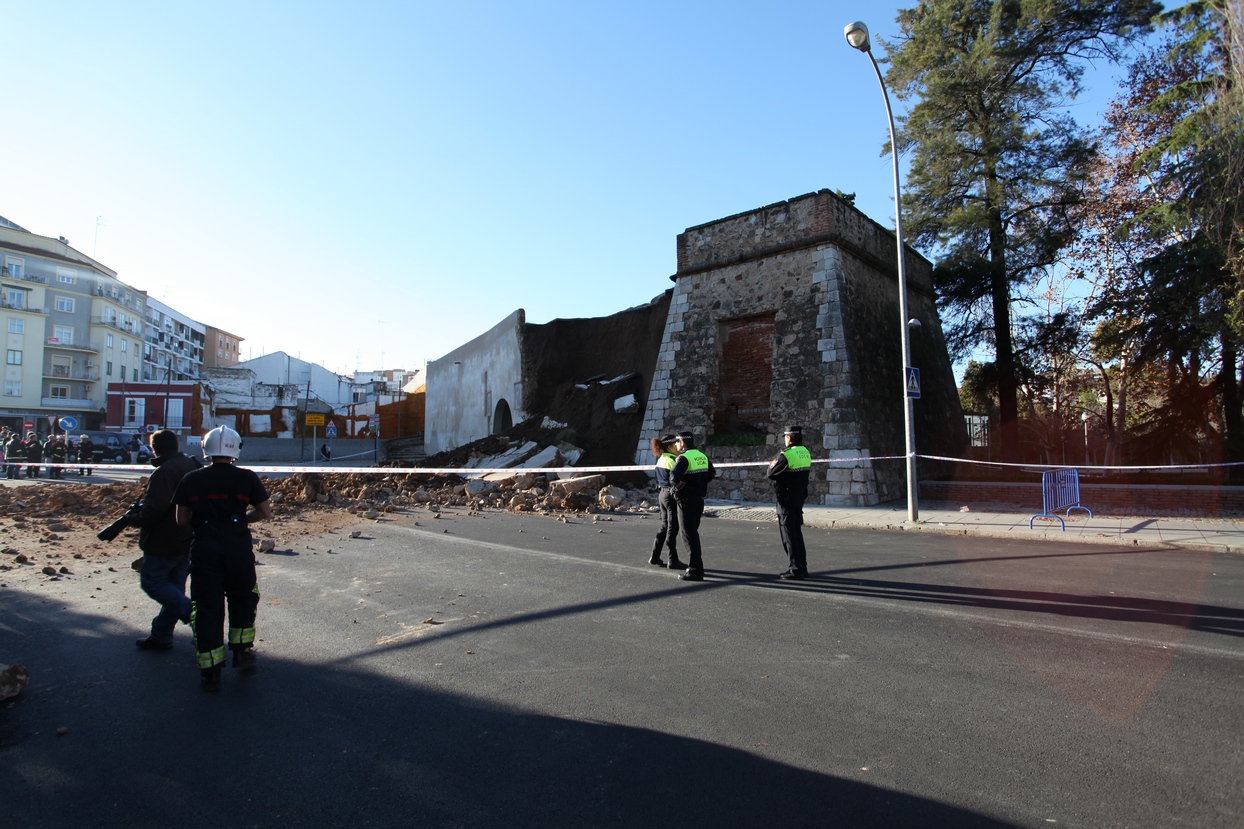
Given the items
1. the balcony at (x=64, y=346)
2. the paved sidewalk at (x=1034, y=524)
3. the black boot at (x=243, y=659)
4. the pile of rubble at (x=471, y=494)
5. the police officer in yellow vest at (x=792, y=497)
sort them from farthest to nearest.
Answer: the balcony at (x=64, y=346) → the pile of rubble at (x=471, y=494) → the paved sidewalk at (x=1034, y=524) → the police officer in yellow vest at (x=792, y=497) → the black boot at (x=243, y=659)

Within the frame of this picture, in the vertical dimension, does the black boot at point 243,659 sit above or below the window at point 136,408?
below

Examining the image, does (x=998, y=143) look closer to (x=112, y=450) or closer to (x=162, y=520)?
A: (x=162, y=520)

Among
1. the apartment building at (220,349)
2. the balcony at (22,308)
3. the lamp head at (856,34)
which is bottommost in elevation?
the lamp head at (856,34)

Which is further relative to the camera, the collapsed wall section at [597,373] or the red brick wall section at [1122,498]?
the collapsed wall section at [597,373]

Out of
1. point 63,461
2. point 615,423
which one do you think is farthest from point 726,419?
point 63,461

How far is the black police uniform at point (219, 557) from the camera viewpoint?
4.13 meters

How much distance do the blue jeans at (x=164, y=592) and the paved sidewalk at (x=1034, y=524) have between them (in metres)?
9.78

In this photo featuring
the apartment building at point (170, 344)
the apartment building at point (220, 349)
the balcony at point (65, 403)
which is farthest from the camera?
the apartment building at point (220, 349)

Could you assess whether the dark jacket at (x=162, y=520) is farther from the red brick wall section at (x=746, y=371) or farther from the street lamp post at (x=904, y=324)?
the red brick wall section at (x=746, y=371)

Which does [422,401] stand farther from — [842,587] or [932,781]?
[932,781]

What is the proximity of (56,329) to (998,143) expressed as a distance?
2728 inches

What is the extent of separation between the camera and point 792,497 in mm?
7176

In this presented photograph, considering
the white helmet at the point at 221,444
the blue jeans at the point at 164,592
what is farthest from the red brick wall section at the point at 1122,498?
the blue jeans at the point at 164,592

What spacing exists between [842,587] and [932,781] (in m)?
3.85
